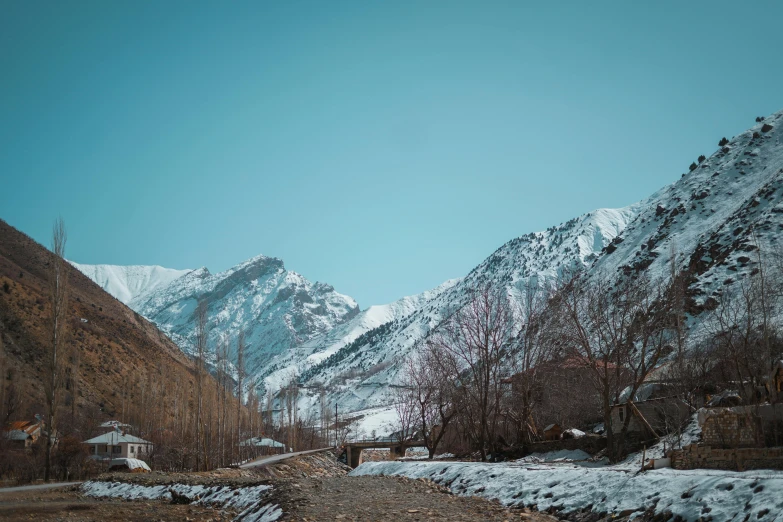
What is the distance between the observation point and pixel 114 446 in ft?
186

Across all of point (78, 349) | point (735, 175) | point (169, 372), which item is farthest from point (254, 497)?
point (735, 175)

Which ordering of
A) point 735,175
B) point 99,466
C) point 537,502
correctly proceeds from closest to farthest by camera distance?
point 537,502 < point 99,466 < point 735,175

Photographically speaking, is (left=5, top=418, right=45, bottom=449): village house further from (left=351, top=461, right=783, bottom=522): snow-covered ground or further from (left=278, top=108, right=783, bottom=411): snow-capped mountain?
(left=278, top=108, right=783, bottom=411): snow-capped mountain

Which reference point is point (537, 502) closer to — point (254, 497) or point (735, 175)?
point (254, 497)

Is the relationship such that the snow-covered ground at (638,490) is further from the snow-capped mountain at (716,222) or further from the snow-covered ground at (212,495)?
the snow-capped mountain at (716,222)

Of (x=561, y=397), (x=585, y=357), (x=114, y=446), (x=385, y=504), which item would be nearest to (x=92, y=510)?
(x=385, y=504)

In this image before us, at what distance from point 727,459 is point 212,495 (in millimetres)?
17090

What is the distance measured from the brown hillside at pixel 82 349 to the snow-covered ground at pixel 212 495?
32.2 metres

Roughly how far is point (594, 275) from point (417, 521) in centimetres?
12132

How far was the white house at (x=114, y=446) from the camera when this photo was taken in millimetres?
56125

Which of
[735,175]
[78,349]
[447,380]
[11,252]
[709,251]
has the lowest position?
[447,380]

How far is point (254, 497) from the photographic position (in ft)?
62.3

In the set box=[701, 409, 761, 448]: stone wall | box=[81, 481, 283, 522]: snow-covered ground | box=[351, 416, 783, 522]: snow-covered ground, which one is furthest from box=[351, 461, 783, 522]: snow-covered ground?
box=[701, 409, 761, 448]: stone wall

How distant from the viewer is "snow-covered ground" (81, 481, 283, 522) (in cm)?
1585
